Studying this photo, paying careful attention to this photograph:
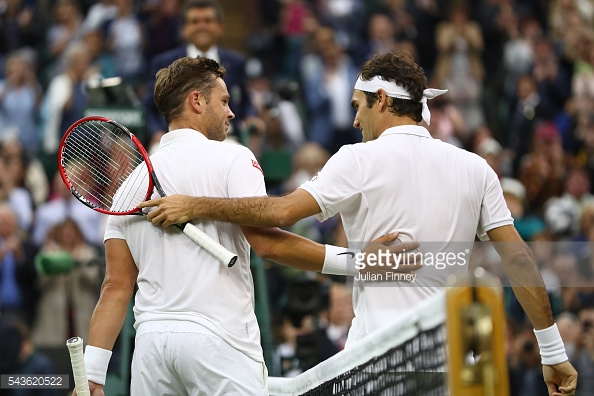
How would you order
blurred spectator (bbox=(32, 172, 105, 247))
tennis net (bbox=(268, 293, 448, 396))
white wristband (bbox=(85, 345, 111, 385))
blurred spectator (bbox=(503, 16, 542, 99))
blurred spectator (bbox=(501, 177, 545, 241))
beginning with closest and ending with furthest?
tennis net (bbox=(268, 293, 448, 396))
white wristband (bbox=(85, 345, 111, 385))
blurred spectator (bbox=(32, 172, 105, 247))
blurred spectator (bbox=(501, 177, 545, 241))
blurred spectator (bbox=(503, 16, 542, 99))

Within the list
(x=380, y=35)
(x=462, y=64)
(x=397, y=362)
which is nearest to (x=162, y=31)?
(x=380, y=35)

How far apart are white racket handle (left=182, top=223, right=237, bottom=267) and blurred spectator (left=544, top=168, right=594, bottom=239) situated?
7.10 meters

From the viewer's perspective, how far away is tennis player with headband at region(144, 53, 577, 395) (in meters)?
5.01

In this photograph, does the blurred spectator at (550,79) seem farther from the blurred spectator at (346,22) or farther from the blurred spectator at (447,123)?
the blurred spectator at (346,22)

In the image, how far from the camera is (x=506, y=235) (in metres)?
5.16

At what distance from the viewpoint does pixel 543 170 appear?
492 inches

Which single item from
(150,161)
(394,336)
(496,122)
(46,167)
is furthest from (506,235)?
(496,122)

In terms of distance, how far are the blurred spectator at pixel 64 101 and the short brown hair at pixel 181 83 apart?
25.4 ft

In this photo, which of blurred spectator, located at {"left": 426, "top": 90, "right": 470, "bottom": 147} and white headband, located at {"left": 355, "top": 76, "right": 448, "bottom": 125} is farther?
blurred spectator, located at {"left": 426, "top": 90, "right": 470, "bottom": 147}

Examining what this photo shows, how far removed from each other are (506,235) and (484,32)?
1082 centimetres

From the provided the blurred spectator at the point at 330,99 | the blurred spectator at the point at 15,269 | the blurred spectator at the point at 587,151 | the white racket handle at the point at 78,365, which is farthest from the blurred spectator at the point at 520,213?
the white racket handle at the point at 78,365

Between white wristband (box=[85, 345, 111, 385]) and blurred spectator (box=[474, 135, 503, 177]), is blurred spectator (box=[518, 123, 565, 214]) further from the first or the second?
white wristband (box=[85, 345, 111, 385])

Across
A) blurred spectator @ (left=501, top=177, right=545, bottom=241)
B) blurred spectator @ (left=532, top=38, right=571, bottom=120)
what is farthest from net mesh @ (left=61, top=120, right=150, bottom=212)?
blurred spectator @ (left=532, top=38, right=571, bottom=120)

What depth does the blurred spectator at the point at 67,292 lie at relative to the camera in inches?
378
